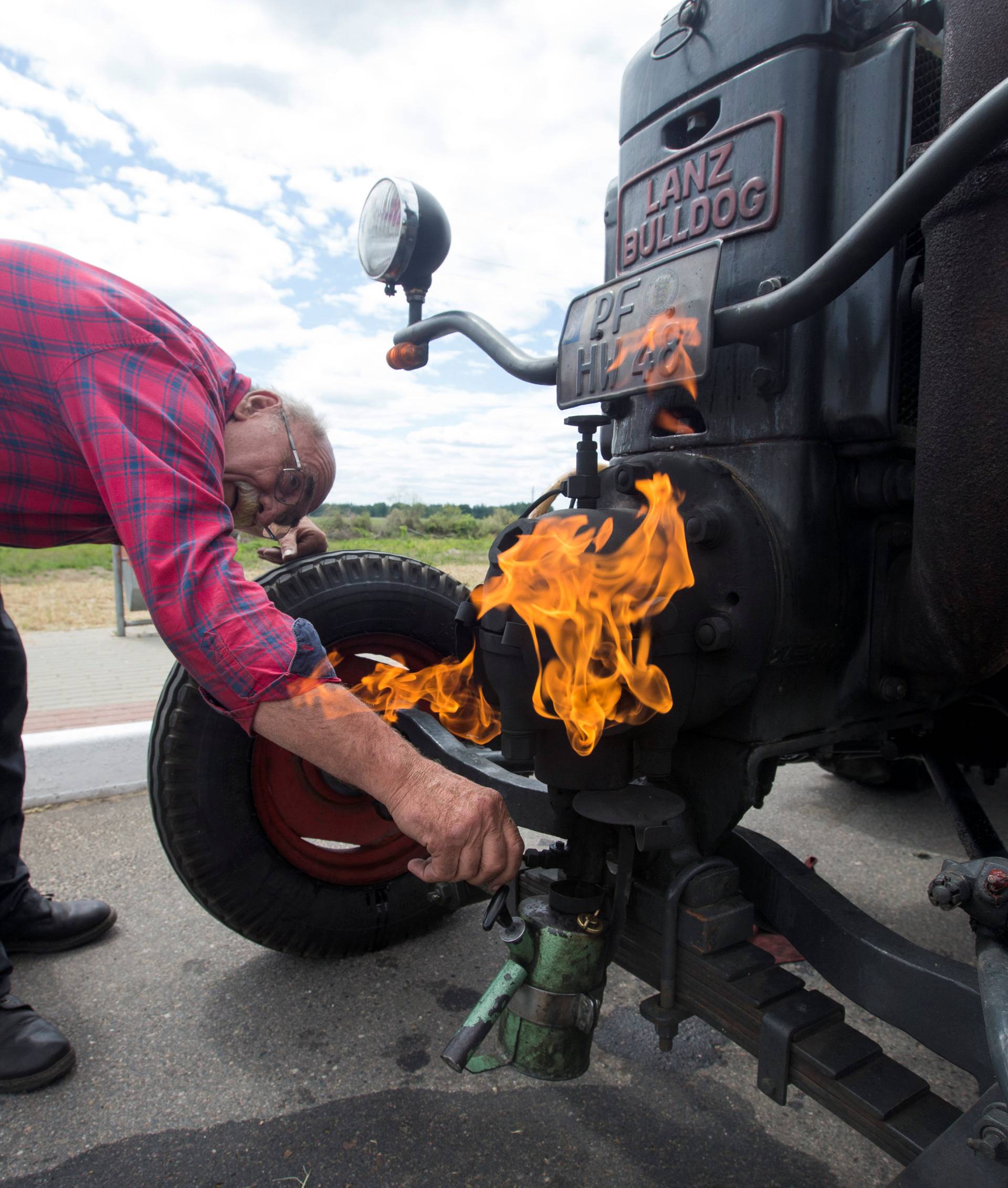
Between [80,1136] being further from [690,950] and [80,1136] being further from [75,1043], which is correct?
[690,950]

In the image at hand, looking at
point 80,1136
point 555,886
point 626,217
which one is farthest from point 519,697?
point 80,1136

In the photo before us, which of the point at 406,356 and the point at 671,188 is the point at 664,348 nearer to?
the point at 671,188

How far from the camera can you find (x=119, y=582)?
7.56 m

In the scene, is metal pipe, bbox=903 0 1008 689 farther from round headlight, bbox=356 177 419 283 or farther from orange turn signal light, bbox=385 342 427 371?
orange turn signal light, bbox=385 342 427 371

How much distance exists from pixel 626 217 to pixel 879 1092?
65.2 inches

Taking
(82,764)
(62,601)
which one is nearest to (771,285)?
(82,764)

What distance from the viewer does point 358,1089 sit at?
1693 millimetres

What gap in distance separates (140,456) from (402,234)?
1015mm

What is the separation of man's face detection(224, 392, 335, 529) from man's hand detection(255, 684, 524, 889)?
0.83m

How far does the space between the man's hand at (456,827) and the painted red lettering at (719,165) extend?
1205 millimetres

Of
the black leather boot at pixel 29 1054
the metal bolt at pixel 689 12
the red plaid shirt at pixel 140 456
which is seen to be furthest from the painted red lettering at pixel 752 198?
the black leather boot at pixel 29 1054

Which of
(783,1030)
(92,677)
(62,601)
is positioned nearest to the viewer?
(783,1030)

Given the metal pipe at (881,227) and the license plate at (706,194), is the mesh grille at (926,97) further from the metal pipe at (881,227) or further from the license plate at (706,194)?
the metal pipe at (881,227)

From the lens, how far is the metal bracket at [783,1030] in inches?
47.7
